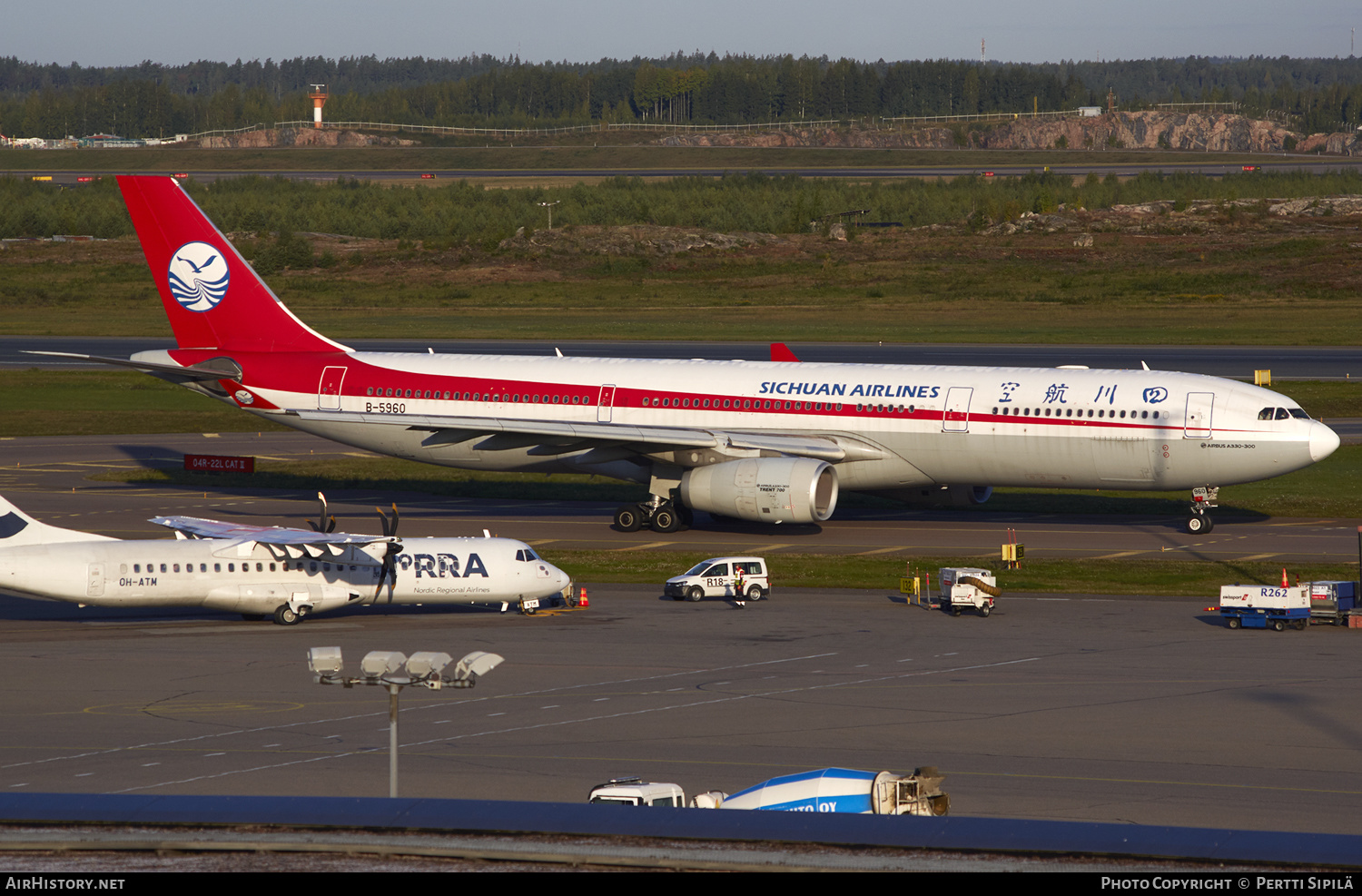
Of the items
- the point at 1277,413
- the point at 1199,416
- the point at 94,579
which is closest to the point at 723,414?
the point at 1199,416

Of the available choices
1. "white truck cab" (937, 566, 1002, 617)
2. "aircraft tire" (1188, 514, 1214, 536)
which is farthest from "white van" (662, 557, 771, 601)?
"aircraft tire" (1188, 514, 1214, 536)

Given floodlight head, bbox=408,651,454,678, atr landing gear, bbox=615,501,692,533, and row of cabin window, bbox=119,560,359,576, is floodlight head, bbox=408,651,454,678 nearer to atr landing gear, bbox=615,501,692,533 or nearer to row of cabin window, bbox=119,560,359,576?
row of cabin window, bbox=119,560,359,576

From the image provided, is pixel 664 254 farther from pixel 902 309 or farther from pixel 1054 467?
pixel 1054 467

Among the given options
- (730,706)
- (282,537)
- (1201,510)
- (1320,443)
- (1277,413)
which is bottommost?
(730,706)

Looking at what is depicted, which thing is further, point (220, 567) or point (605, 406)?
point (605, 406)

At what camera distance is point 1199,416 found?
49.0 metres

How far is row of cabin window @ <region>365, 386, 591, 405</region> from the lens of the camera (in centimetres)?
5484

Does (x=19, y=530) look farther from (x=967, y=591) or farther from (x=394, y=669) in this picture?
(x=967, y=591)

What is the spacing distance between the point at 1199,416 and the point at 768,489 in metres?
14.5

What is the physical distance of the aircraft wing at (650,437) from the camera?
51562mm

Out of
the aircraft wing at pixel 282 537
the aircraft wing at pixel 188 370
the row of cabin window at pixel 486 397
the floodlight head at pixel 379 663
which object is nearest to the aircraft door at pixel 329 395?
the row of cabin window at pixel 486 397

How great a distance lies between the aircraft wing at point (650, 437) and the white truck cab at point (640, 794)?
2951 centimetres

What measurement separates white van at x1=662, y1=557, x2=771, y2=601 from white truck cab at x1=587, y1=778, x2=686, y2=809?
2055cm

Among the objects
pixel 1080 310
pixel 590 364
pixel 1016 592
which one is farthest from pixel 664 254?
pixel 1016 592
